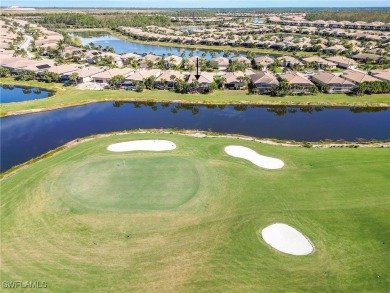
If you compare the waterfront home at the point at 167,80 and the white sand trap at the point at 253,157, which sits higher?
the waterfront home at the point at 167,80

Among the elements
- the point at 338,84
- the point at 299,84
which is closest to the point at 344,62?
the point at 338,84

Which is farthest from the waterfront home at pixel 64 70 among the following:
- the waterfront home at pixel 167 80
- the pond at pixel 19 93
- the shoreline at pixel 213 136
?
the shoreline at pixel 213 136

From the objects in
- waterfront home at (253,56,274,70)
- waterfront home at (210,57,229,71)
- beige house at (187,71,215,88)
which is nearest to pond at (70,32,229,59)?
waterfront home at (210,57,229,71)

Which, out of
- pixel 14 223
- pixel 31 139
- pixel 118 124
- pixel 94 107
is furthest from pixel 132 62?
pixel 14 223

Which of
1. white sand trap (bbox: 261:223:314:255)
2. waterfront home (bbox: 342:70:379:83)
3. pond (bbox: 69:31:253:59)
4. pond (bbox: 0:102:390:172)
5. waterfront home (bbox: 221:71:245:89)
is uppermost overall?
pond (bbox: 69:31:253:59)

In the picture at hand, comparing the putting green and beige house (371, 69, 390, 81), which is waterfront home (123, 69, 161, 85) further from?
beige house (371, 69, 390, 81)

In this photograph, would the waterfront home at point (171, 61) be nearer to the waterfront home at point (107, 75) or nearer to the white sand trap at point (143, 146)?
the waterfront home at point (107, 75)

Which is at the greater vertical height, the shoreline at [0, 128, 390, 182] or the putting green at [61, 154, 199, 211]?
the putting green at [61, 154, 199, 211]
